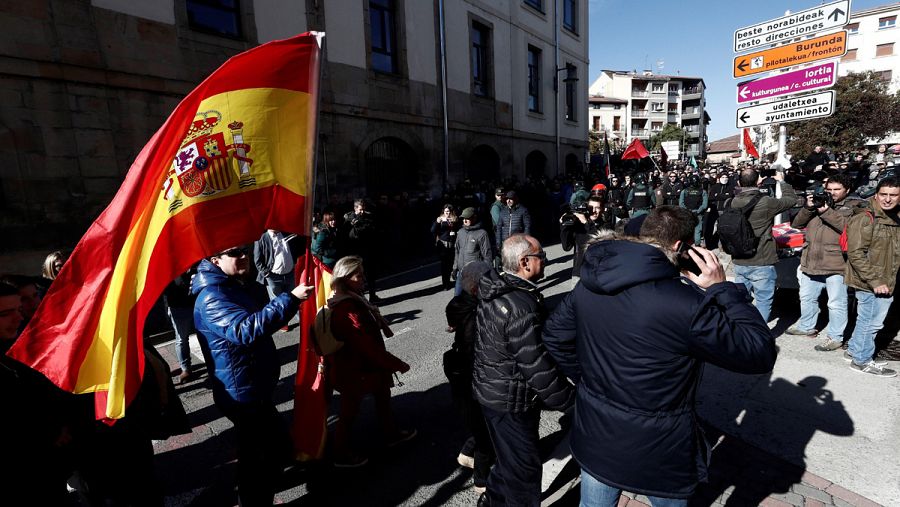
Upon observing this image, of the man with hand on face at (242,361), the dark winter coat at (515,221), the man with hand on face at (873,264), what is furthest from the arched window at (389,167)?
the man with hand on face at (873,264)

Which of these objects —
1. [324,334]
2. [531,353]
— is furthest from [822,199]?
[324,334]

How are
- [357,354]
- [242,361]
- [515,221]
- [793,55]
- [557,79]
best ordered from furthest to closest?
[557,79] < [515,221] < [793,55] < [357,354] < [242,361]

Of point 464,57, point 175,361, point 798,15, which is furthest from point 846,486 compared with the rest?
point 464,57

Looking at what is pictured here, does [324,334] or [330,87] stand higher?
[330,87]

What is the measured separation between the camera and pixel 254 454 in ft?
8.61

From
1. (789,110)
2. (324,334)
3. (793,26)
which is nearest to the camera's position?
(324,334)

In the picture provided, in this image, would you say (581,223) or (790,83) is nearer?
(581,223)

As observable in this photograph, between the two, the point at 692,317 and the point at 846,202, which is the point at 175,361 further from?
the point at 846,202

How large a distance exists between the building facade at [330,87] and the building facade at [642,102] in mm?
35637

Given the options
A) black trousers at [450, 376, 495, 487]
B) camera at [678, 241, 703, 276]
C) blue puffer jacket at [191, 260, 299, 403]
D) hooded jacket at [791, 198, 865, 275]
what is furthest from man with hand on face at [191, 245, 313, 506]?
hooded jacket at [791, 198, 865, 275]

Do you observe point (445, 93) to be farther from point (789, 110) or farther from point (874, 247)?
point (874, 247)

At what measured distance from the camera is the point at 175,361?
557cm

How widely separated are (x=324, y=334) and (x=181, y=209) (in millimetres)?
1093

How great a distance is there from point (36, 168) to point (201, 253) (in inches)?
290
